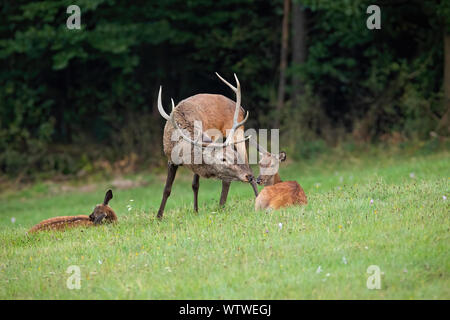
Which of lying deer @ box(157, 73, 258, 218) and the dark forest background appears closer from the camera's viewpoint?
lying deer @ box(157, 73, 258, 218)

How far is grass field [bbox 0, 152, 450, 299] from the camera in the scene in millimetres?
5785

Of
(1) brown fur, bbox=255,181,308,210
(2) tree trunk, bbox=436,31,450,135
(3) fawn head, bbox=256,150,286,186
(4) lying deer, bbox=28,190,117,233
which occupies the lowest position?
(4) lying deer, bbox=28,190,117,233

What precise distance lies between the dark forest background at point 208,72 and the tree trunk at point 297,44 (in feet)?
0.14

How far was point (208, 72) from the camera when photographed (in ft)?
74.5

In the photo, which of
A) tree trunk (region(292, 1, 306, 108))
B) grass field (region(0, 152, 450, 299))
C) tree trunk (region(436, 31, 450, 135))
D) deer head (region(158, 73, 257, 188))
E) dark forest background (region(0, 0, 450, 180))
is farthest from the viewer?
tree trunk (region(292, 1, 306, 108))

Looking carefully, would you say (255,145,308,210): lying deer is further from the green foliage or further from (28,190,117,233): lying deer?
the green foliage

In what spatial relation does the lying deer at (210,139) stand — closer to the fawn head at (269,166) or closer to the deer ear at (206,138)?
the deer ear at (206,138)

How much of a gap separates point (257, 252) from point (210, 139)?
239 cm

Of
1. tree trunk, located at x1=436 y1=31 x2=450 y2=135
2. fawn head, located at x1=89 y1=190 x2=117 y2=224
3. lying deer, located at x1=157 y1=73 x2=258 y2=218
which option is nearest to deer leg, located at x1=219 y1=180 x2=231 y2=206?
lying deer, located at x1=157 y1=73 x2=258 y2=218

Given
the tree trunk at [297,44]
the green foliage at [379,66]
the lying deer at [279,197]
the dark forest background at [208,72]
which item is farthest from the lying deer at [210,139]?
the tree trunk at [297,44]

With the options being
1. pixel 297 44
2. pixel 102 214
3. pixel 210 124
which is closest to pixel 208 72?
pixel 297 44

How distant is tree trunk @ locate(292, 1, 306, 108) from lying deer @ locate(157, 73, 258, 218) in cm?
1017

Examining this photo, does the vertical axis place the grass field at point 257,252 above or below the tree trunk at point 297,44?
below

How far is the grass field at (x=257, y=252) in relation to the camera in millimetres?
5785
